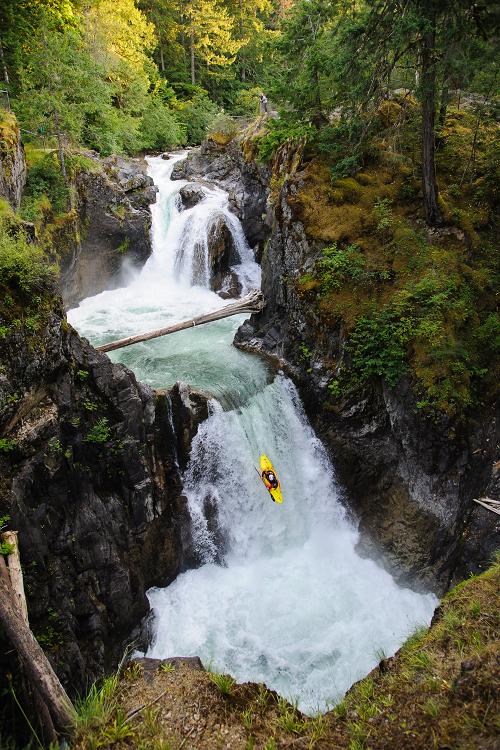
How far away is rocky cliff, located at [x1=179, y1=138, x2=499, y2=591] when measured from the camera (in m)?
8.73

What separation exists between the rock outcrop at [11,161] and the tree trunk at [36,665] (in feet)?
37.4

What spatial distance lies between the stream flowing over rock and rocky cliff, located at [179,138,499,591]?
3823 mm

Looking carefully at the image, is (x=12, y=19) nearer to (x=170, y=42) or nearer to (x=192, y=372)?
(x=192, y=372)

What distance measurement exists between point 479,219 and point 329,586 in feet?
31.7

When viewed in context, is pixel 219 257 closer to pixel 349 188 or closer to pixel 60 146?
pixel 60 146

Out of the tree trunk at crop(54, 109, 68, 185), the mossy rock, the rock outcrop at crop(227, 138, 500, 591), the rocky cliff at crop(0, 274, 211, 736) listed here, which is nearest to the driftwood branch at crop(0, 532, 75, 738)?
the rocky cliff at crop(0, 274, 211, 736)

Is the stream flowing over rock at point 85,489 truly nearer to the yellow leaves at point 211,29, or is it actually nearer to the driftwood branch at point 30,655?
the driftwood branch at point 30,655

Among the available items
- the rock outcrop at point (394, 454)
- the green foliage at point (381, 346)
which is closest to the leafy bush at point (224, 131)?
the rock outcrop at point (394, 454)

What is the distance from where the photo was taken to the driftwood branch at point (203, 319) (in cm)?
1112

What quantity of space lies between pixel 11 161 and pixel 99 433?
9.99 metres

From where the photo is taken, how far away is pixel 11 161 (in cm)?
1316

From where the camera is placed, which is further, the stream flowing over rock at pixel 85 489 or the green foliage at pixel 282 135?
the green foliage at pixel 282 135

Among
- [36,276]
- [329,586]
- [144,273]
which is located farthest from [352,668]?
[144,273]

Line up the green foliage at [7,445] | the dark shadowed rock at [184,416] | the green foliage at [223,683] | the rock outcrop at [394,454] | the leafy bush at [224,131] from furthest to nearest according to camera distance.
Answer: the leafy bush at [224,131] → the dark shadowed rock at [184,416] → the rock outcrop at [394,454] → the green foliage at [7,445] → the green foliage at [223,683]
